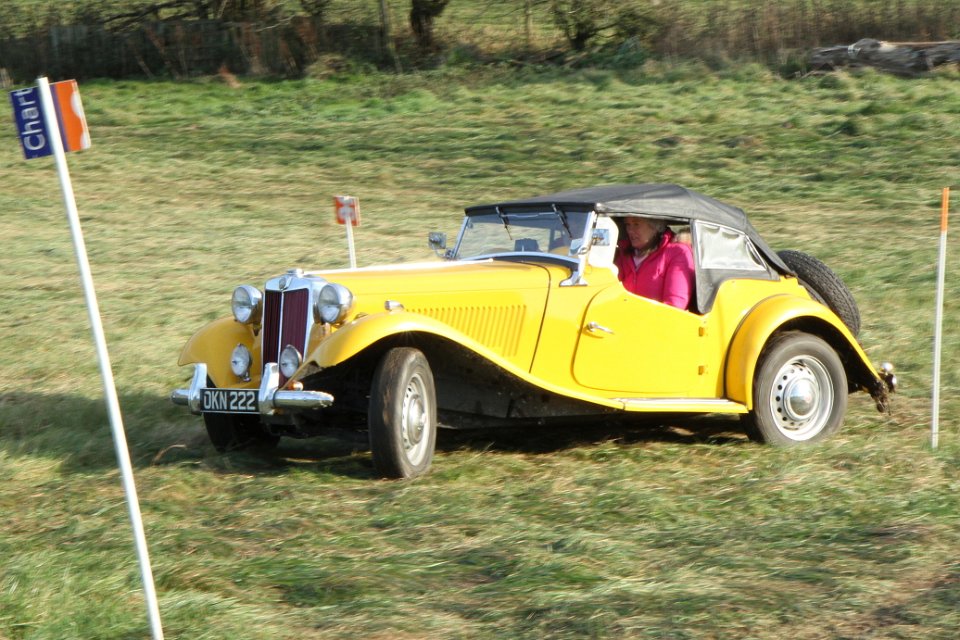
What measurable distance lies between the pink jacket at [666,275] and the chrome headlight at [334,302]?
197 centimetres

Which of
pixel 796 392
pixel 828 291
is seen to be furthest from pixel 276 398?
pixel 828 291

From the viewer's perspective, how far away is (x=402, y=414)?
6.36 metres

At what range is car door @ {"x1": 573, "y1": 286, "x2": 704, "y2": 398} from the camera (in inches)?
277

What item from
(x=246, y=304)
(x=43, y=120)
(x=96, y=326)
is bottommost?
(x=246, y=304)

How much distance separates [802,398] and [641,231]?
1.43 meters

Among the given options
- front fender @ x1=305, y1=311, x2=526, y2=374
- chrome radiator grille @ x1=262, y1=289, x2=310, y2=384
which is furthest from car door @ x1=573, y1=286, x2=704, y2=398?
chrome radiator grille @ x1=262, y1=289, x2=310, y2=384

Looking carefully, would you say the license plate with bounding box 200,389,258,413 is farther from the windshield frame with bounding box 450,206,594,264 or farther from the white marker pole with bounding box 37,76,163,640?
the white marker pole with bounding box 37,76,163,640

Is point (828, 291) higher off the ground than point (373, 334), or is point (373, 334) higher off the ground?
point (373, 334)

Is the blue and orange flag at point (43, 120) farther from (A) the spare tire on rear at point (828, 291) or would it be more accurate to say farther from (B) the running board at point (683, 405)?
(A) the spare tire on rear at point (828, 291)

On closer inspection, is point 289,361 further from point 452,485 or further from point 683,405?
point 683,405

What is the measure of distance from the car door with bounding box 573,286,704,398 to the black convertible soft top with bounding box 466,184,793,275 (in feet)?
1.88

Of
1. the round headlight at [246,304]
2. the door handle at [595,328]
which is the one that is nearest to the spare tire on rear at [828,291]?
the door handle at [595,328]

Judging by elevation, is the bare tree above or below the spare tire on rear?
above

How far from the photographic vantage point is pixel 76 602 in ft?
14.5
